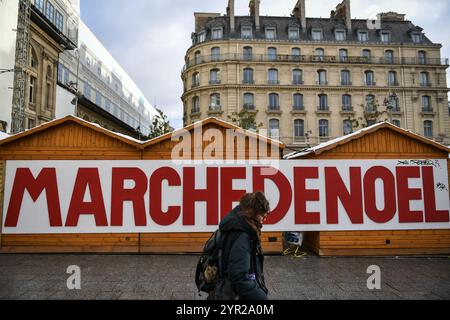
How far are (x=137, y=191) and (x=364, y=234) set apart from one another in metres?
7.41

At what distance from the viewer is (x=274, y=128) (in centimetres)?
4019

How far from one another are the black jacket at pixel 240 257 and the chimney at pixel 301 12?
45.0 m

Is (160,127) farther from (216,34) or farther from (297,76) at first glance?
(297,76)

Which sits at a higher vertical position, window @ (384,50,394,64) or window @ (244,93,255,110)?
window @ (384,50,394,64)

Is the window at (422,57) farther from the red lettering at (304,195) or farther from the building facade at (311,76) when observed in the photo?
the red lettering at (304,195)

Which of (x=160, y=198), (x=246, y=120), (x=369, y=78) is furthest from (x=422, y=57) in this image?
(x=160, y=198)

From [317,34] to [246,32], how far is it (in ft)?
31.4

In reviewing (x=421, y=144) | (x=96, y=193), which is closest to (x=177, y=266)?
(x=96, y=193)

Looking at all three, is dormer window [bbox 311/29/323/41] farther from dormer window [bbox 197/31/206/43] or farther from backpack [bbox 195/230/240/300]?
backpack [bbox 195/230/240/300]

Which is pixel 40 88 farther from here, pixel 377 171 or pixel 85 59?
pixel 377 171

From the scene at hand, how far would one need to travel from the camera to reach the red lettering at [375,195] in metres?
10.3

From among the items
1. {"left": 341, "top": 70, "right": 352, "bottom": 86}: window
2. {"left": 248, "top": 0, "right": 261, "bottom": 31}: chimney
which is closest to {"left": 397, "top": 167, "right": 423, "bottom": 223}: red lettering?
{"left": 341, "top": 70, "right": 352, "bottom": 86}: window

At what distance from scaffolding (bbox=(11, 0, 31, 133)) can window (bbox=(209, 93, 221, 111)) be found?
21.1m

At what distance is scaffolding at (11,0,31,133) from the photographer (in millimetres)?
22812
